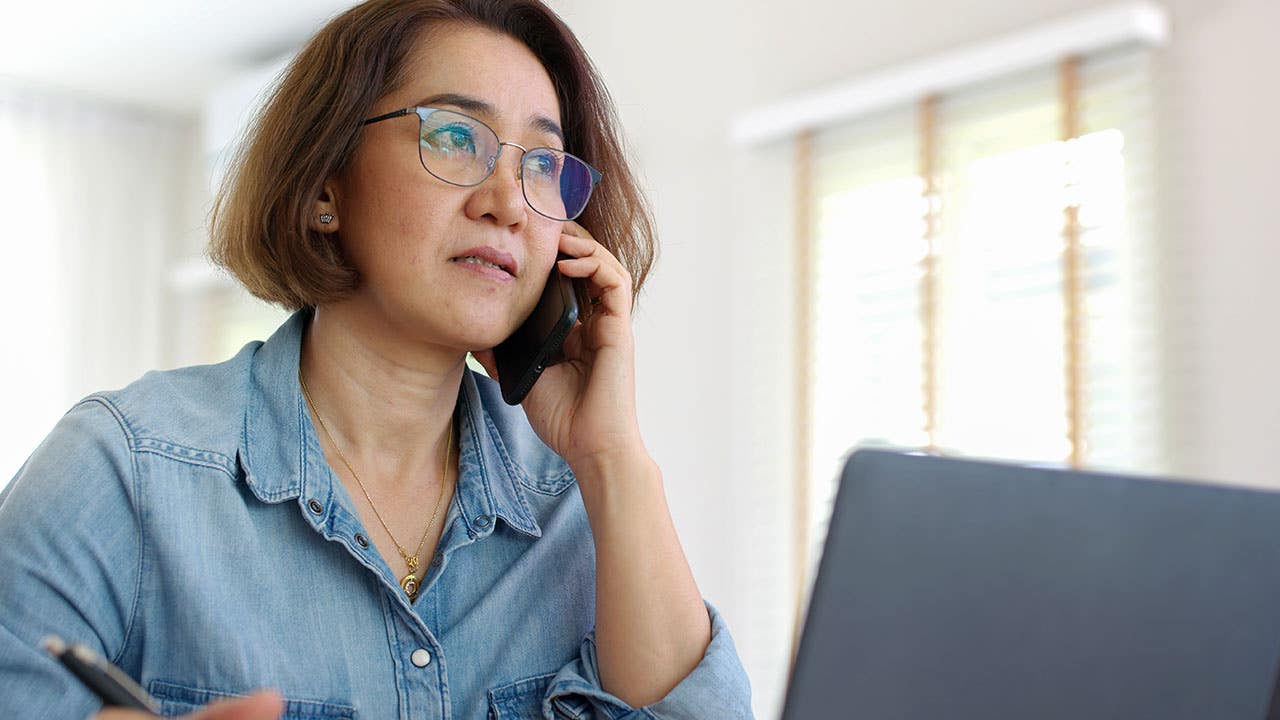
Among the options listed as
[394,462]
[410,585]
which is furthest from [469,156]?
[410,585]

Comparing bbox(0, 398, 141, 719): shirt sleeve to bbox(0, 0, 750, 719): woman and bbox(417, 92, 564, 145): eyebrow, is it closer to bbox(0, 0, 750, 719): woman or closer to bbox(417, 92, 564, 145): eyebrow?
bbox(0, 0, 750, 719): woman

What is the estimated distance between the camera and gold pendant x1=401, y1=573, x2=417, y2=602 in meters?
1.14

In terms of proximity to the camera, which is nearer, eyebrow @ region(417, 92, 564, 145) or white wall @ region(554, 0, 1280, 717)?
eyebrow @ region(417, 92, 564, 145)

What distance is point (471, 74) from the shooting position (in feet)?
4.00

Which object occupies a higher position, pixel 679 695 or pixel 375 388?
pixel 375 388

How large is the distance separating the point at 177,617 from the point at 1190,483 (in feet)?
2.66

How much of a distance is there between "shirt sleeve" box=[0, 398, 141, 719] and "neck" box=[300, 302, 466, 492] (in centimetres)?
25

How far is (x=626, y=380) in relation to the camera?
4.26ft

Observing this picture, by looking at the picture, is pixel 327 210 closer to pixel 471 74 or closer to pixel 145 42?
pixel 471 74

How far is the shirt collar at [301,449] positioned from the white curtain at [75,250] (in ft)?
14.2

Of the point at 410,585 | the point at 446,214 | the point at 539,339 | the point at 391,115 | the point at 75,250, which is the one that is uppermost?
the point at 75,250

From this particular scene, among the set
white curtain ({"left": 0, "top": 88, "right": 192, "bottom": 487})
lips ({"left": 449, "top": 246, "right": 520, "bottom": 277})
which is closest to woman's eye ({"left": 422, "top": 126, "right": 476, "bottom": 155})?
lips ({"left": 449, "top": 246, "right": 520, "bottom": 277})

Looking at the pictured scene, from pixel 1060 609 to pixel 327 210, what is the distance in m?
0.95

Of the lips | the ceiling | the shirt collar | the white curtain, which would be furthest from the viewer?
the white curtain
